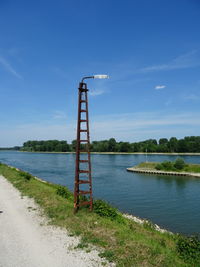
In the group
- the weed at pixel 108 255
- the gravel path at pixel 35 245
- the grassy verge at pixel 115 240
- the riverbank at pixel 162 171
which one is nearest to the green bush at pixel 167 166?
the riverbank at pixel 162 171

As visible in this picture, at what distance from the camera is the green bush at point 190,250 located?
11.0 metres

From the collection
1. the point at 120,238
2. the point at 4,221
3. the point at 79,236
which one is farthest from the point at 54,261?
the point at 4,221

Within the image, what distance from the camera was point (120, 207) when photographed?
33.6 metres

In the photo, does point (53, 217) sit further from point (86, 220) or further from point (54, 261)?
point (54, 261)

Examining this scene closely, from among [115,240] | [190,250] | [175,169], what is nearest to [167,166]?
[175,169]

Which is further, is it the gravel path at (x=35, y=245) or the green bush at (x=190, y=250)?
the green bush at (x=190, y=250)

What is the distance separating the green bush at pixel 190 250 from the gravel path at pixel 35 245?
4.32 metres

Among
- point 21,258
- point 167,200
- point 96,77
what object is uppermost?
point 96,77

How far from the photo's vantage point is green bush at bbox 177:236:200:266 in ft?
36.0

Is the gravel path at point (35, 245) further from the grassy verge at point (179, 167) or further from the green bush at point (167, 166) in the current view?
the green bush at point (167, 166)

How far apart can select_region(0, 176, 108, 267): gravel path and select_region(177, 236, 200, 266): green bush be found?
170 inches

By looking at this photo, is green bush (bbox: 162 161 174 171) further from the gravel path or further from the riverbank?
the gravel path

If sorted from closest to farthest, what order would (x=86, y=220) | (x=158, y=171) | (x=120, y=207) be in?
1. (x=86, y=220)
2. (x=120, y=207)
3. (x=158, y=171)

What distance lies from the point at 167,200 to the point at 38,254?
3305cm
